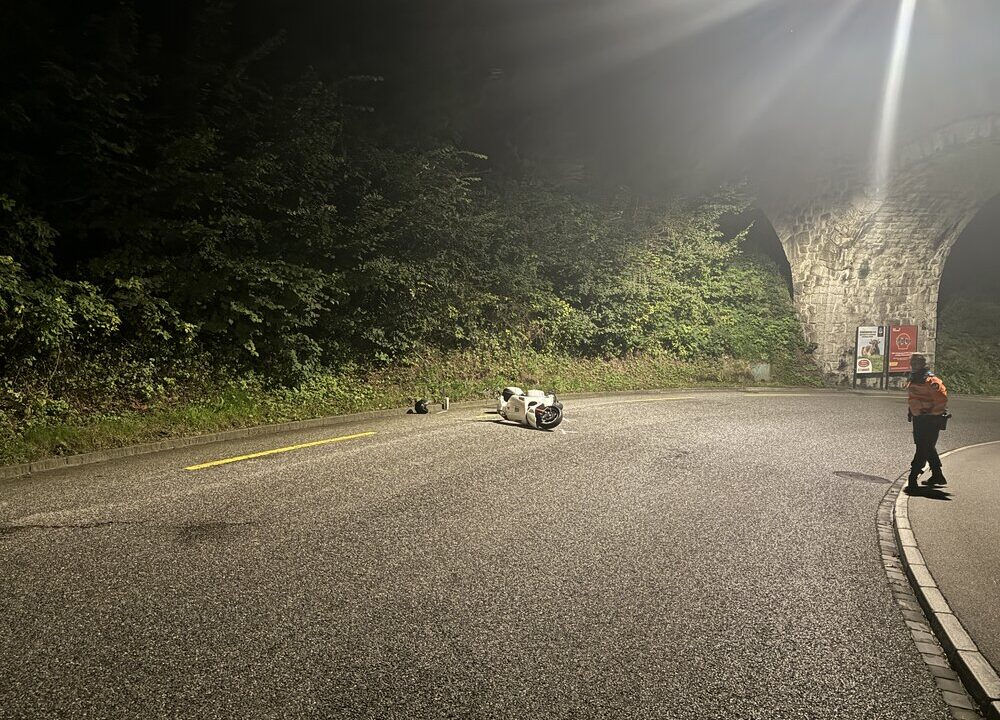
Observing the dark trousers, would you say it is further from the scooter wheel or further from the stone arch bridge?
the stone arch bridge

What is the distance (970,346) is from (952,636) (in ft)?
78.2

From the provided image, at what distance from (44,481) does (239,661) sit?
546cm

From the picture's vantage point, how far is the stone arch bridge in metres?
21.0

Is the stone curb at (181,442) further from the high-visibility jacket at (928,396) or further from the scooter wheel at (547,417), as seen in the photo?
the high-visibility jacket at (928,396)

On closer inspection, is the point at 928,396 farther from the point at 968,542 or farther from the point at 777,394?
the point at 777,394

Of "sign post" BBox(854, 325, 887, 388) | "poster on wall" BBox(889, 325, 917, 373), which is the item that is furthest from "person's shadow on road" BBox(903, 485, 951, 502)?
"poster on wall" BBox(889, 325, 917, 373)

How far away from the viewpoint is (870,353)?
71.1 ft

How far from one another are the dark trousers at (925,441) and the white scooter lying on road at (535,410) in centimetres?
554

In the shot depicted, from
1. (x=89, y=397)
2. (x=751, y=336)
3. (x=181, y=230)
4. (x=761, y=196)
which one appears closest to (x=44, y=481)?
(x=89, y=397)

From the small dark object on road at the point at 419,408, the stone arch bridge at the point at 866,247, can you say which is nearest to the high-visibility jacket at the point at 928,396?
the small dark object on road at the point at 419,408

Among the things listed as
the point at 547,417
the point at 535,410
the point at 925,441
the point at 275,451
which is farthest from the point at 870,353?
the point at 275,451

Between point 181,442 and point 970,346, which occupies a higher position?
point 970,346

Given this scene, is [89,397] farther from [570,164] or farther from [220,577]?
[570,164]

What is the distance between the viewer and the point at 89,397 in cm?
965
